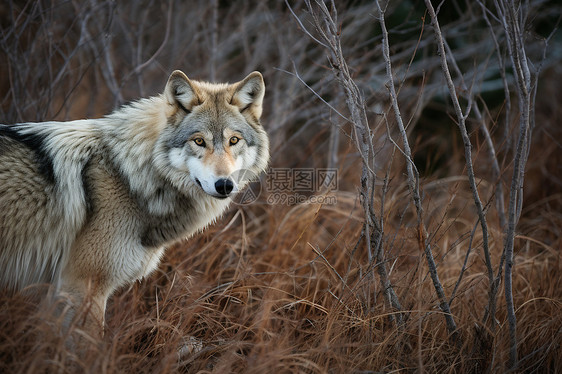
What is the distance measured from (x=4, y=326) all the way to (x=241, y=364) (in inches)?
56.2

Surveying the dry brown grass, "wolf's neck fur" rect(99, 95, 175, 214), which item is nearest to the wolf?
"wolf's neck fur" rect(99, 95, 175, 214)

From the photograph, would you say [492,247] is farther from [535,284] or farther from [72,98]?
[72,98]

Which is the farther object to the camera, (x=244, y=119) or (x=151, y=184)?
(x=244, y=119)

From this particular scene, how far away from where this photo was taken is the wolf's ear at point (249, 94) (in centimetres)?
319

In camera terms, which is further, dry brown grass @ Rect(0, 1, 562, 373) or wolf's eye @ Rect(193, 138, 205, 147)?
wolf's eye @ Rect(193, 138, 205, 147)

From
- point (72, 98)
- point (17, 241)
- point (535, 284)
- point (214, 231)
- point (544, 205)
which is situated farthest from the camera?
point (544, 205)

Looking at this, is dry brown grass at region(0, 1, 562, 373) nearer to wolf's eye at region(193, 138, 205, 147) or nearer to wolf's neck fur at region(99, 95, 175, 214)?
wolf's neck fur at region(99, 95, 175, 214)

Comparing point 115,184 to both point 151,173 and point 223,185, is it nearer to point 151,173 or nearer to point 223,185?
point 151,173

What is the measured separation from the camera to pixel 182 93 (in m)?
3.06

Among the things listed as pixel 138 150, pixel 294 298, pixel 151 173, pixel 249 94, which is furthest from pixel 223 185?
pixel 294 298

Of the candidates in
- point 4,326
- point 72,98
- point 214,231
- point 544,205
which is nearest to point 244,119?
point 214,231

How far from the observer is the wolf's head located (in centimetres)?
289

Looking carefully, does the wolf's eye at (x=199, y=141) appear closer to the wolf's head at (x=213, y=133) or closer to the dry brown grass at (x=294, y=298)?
the wolf's head at (x=213, y=133)

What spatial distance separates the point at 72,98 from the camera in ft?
17.5
